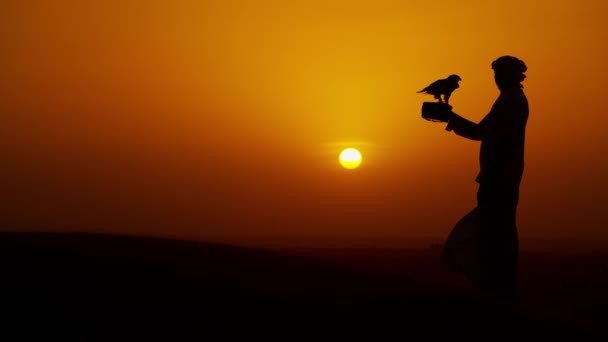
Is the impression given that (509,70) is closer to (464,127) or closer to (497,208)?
(464,127)

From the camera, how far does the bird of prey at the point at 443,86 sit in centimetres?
785

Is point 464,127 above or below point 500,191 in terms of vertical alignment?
above

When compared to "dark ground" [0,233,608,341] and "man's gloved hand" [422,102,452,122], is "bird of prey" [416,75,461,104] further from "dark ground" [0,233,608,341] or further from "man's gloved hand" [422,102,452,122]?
"dark ground" [0,233,608,341]

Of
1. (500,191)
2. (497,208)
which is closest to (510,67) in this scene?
(500,191)

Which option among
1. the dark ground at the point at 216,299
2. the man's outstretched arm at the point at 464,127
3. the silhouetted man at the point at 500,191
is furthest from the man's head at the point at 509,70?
the dark ground at the point at 216,299

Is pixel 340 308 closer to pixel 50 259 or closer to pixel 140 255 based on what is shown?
pixel 140 255

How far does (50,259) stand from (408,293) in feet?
10.1

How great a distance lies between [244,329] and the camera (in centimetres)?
515

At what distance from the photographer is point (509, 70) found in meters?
8.09

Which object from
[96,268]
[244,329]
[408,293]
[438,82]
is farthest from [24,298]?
[438,82]

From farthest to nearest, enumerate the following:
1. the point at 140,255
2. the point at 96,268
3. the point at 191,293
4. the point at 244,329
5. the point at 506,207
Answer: the point at 506,207
the point at 140,255
the point at 96,268
the point at 191,293
the point at 244,329

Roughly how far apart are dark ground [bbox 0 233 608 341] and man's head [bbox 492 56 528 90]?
2407 millimetres

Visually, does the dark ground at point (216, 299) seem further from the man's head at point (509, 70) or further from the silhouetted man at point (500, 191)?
the man's head at point (509, 70)

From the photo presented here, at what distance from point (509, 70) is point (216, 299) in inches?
170
